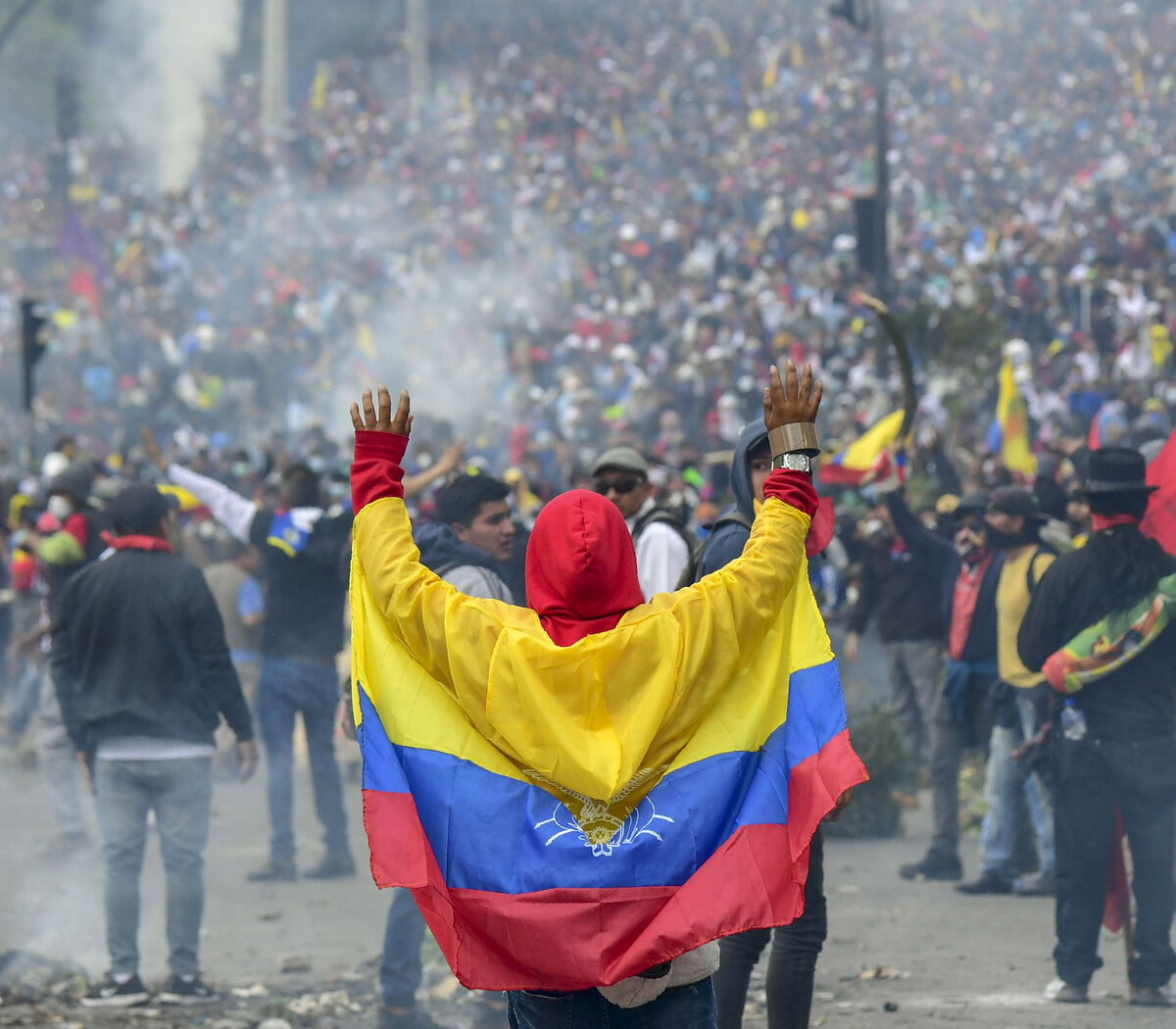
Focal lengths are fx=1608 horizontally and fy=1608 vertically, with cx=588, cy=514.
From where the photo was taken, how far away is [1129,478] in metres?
5.38

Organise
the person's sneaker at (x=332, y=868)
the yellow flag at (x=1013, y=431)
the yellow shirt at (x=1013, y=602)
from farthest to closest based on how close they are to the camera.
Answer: the yellow flag at (x=1013, y=431) → the person's sneaker at (x=332, y=868) → the yellow shirt at (x=1013, y=602)

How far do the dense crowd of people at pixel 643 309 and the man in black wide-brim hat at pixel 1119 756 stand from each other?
85 mm

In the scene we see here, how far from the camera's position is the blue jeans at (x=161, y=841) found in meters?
5.92

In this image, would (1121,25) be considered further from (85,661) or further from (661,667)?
(661,667)

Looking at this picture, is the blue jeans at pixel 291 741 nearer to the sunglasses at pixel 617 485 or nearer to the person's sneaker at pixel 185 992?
the person's sneaker at pixel 185 992

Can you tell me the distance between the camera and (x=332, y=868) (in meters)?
7.90

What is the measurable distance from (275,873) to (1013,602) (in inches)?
147

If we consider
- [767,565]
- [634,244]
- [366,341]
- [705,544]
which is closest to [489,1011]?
[705,544]

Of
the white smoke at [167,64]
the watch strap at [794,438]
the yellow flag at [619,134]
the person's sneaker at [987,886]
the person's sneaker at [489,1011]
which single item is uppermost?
the white smoke at [167,64]

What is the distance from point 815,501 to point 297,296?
23951 mm

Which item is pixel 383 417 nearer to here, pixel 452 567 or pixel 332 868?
pixel 452 567

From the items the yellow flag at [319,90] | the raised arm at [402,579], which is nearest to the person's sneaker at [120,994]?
the raised arm at [402,579]

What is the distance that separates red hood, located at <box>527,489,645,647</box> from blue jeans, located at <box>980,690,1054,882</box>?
4414 mm

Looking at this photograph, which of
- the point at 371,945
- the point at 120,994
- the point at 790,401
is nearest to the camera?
the point at 790,401
